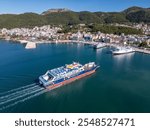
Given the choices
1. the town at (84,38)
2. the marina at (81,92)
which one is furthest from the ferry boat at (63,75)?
the town at (84,38)

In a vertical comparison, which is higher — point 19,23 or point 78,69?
point 19,23

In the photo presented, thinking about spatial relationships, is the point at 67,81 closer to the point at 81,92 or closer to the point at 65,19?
the point at 81,92

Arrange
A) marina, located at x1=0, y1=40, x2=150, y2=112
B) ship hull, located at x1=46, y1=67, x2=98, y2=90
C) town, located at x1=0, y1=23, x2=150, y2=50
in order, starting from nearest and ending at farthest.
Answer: marina, located at x1=0, y1=40, x2=150, y2=112 < ship hull, located at x1=46, y1=67, x2=98, y2=90 < town, located at x1=0, y1=23, x2=150, y2=50

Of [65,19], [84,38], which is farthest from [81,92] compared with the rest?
[65,19]

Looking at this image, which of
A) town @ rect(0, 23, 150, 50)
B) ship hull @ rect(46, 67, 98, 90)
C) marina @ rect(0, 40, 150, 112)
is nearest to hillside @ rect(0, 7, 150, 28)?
town @ rect(0, 23, 150, 50)

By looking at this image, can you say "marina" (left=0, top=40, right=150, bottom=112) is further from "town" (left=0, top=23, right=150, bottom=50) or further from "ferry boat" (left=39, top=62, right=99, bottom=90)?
"town" (left=0, top=23, right=150, bottom=50)

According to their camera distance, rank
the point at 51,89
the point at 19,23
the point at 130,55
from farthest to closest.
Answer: the point at 19,23 < the point at 130,55 < the point at 51,89

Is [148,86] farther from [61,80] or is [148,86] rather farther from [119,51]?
[119,51]

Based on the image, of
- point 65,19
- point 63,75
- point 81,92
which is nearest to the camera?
point 81,92

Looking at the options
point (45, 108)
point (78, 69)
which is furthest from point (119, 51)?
point (45, 108)
